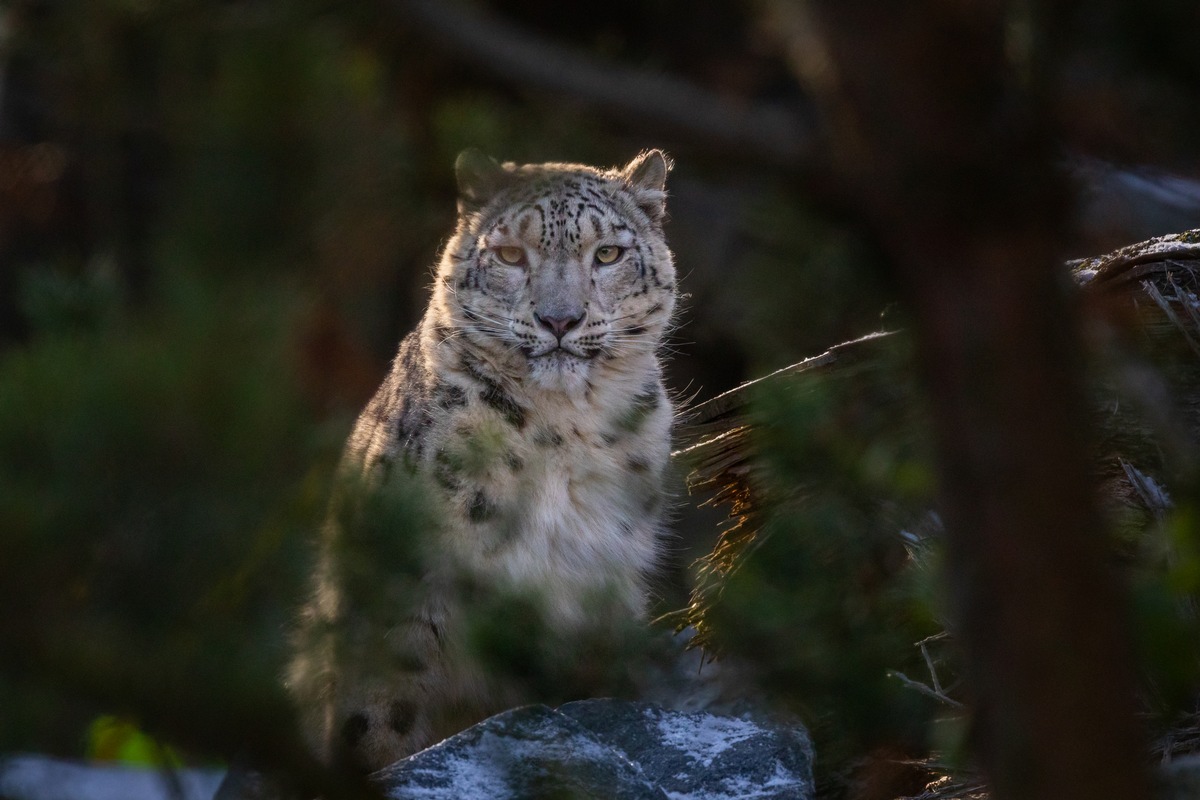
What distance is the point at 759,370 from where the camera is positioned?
6.13 ft

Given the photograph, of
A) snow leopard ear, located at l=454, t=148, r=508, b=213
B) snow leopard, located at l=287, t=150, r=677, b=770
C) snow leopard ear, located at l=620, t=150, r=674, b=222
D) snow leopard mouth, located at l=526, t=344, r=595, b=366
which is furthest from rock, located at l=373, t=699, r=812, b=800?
snow leopard ear, located at l=620, t=150, r=674, b=222

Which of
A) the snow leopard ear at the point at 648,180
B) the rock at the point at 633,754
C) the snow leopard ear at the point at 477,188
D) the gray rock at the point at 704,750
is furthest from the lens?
the snow leopard ear at the point at 648,180

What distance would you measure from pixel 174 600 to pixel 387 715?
261cm

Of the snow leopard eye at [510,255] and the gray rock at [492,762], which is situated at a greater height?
the snow leopard eye at [510,255]

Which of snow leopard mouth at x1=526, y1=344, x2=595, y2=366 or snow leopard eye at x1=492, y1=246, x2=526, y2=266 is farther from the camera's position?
snow leopard eye at x1=492, y1=246, x2=526, y2=266

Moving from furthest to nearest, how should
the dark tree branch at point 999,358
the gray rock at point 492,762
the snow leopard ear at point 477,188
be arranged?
the snow leopard ear at point 477,188 → the gray rock at point 492,762 → the dark tree branch at point 999,358

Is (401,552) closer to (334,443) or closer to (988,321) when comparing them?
(334,443)

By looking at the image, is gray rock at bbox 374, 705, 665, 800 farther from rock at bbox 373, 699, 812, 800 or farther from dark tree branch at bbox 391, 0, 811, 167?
dark tree branch at bbox 391, 0, 811, 167

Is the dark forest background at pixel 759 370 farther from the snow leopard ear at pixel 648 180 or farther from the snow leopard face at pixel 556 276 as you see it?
the snow leopard ear at pixel 648 180

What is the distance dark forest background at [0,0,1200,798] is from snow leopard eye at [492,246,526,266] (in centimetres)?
216

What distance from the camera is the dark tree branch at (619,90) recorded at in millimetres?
989

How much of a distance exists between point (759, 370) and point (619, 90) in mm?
896

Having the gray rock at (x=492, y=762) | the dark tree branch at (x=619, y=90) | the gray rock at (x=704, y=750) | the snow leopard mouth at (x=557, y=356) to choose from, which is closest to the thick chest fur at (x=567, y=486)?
the snow leopard mouth at (x=557, y=356)

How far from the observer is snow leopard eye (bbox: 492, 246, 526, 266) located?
4348mm
